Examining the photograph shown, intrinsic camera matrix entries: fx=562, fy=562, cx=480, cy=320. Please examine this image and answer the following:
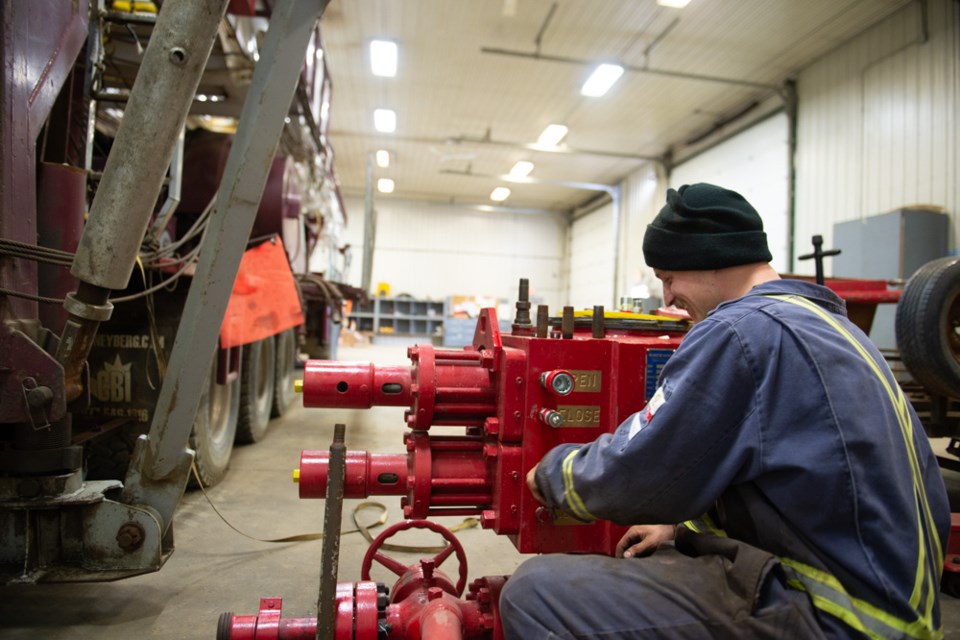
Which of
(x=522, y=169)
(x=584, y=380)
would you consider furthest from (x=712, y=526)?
(x=522, y=169)

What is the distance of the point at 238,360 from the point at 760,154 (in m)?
10.2

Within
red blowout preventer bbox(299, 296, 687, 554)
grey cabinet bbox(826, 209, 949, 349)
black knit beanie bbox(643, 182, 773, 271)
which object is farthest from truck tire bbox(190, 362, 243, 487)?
grey cabinet bbox(826, 209, 949, 349)

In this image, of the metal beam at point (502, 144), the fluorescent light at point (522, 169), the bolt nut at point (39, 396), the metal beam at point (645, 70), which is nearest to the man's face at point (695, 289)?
the bolt nut at point (39, 396)

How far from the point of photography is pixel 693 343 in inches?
47.7

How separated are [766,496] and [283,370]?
561 centimetres

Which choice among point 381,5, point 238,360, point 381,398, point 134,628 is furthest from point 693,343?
point 381,5

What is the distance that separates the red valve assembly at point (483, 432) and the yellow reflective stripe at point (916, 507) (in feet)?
2.24

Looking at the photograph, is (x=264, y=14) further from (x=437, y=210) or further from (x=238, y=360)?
(x=437, y=210)

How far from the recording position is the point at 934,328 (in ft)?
11.2

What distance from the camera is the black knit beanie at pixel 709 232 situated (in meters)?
1.38

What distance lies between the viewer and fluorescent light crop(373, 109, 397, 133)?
12922 millimetres

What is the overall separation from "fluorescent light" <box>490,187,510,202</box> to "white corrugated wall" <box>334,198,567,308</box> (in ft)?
3.16

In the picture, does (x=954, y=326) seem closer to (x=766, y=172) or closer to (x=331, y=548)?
(x=331, y=548)

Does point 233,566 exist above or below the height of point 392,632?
below
